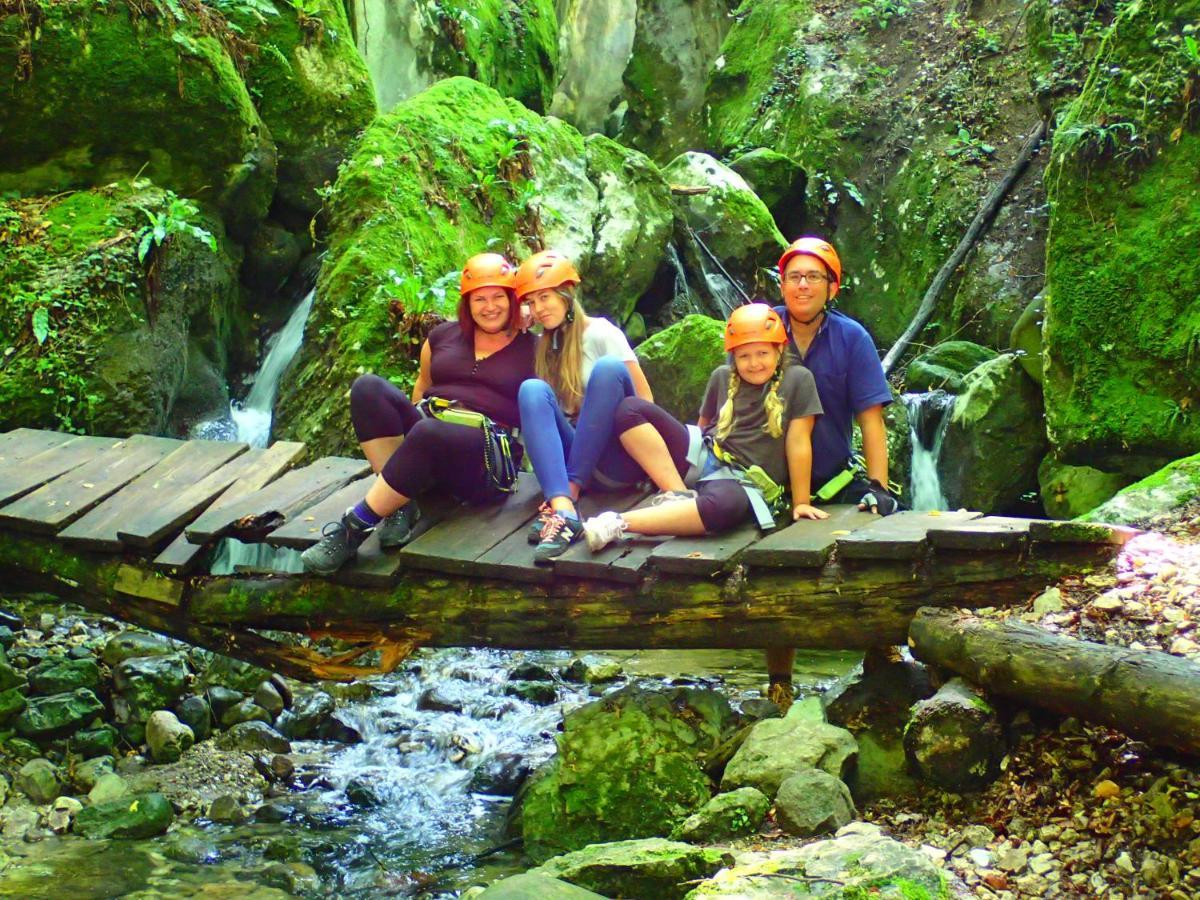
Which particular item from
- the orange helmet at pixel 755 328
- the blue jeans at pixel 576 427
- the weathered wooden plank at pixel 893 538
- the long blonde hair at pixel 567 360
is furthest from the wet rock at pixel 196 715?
the weathered wooden plank at pixel 893 538

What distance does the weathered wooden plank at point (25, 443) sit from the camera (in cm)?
629

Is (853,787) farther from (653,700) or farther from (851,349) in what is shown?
(851,349)

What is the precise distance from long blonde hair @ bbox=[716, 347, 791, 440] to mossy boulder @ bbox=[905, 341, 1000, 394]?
6.13 meters

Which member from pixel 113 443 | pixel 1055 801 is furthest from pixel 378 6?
pixel 1055 801

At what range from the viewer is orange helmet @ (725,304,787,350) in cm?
456

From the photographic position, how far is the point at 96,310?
26.2 feet

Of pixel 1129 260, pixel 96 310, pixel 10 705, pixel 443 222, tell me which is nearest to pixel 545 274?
pixel 10 705

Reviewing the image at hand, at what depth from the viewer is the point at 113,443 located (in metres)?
Result: 6.52

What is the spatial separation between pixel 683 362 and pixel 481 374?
13.8 ft

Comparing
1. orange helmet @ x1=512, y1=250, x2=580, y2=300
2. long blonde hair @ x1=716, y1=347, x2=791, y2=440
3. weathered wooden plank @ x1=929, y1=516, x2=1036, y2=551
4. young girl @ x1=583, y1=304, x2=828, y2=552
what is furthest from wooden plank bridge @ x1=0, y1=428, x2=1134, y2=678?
orange helmet @ x1=512, y1=250, x2=580, y2=300

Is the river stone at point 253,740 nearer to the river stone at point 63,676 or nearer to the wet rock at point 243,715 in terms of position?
the wet rock at point 243,715

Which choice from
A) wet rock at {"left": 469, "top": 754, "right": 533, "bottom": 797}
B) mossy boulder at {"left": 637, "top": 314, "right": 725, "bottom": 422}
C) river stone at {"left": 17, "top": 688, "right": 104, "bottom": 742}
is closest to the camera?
wet rock at {"left": 469, "top": 754, "right": 533, "bottom": 797}

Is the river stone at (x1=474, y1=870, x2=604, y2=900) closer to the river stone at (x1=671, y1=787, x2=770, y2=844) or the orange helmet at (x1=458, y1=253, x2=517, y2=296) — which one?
the river stone at (x1=671, y1=787, x2=770, y2=844)

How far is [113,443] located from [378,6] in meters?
8.80
